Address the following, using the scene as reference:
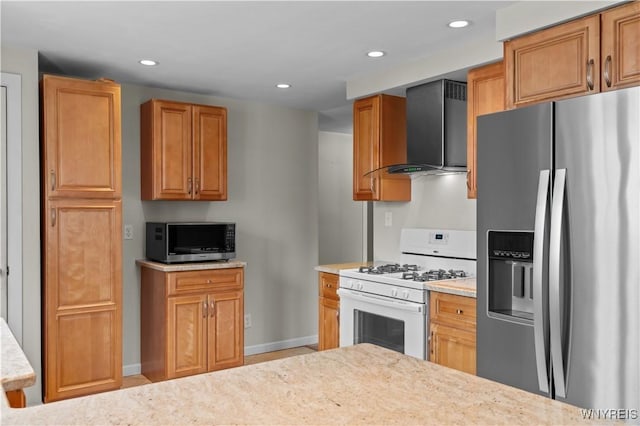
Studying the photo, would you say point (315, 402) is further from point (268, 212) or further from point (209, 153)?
point (268, 212)

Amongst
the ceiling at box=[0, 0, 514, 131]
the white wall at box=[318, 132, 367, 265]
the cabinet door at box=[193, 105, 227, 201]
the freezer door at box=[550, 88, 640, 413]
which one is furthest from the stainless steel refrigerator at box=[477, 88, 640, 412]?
the white wall at box=[318, 132, 367, 265]

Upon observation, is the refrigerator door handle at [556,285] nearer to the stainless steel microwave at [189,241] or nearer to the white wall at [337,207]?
the stainless steel microwave at [189,241]

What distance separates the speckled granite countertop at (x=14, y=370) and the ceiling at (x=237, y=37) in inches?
67.4

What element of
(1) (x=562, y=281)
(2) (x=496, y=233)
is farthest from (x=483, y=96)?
(1) (x=562, y=281)

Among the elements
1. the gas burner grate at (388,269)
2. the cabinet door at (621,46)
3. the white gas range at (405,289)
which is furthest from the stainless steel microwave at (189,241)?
the cabinet door at (621,46)

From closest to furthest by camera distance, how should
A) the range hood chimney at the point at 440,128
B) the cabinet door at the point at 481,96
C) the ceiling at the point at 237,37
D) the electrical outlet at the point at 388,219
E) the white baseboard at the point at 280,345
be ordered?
the ceiling at the point at 237,37 → the cabinet door at the point at 481,96 → the range hood chimney at the point at 440,128 → the electrical outlet at the point at 388,219 → the white baseboard at the point at 280,345

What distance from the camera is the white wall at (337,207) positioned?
21.9 feet

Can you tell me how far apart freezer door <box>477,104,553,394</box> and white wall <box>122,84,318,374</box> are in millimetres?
2736

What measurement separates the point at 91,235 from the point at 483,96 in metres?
2.68

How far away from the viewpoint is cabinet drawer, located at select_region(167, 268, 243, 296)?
3882 millimetres

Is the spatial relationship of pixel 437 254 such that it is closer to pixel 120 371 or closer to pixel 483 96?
pixel 483 96

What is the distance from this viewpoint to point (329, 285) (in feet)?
13.4

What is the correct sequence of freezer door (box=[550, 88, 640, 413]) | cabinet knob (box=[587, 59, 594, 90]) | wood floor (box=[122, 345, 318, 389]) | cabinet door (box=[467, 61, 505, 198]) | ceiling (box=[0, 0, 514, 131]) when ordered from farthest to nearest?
wood floor (box=[122, 345, 318, 389]) → cabinet door (box=[467, 61, 505, 198]) → ceiling (box=[0, 0, 514, 131]) → cabinet knob (box=[587, 59, 594, 90]) → freezer door (box=[550, 88, 640, 413])

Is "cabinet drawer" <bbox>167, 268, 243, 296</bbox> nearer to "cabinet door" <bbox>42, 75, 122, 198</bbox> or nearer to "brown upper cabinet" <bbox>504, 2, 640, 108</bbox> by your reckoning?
"cabinet door" <bbox>42, 75, 122, 198</bbox>
